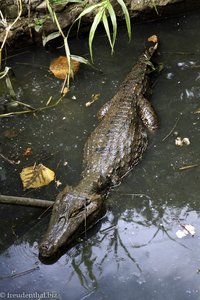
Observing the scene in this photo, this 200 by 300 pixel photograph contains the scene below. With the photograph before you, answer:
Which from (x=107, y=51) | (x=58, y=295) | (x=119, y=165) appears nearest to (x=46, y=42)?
(x=107, y=51)

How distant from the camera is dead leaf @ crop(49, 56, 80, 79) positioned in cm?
645

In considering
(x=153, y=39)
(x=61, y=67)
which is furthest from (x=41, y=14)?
(x=153, y=39)

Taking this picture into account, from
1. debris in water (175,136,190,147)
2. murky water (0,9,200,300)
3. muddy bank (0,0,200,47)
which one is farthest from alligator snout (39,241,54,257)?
muddy bank (0,0,200,47)

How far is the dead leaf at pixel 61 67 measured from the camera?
21.2 feet

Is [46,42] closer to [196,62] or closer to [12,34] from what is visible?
[12,34]

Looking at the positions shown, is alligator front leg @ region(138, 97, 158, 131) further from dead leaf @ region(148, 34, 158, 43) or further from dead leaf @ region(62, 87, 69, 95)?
dead leaf @ region(148, 34, 158, 43)

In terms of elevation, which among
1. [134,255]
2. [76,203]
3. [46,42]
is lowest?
[134,255]

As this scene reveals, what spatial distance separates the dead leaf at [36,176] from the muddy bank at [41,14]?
249 cm

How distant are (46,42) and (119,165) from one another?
279cm

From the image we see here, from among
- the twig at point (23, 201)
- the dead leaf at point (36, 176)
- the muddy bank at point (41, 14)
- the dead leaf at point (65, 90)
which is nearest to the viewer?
the twig at point (23, 201)

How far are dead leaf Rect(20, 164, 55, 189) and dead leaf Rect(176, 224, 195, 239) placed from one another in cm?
159

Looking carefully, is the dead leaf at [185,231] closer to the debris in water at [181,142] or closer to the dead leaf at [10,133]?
the debris in water at [181,142]

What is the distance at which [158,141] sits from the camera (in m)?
5.45

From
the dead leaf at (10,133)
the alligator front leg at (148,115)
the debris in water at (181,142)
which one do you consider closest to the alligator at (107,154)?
the alligator front leg at (148,115)
